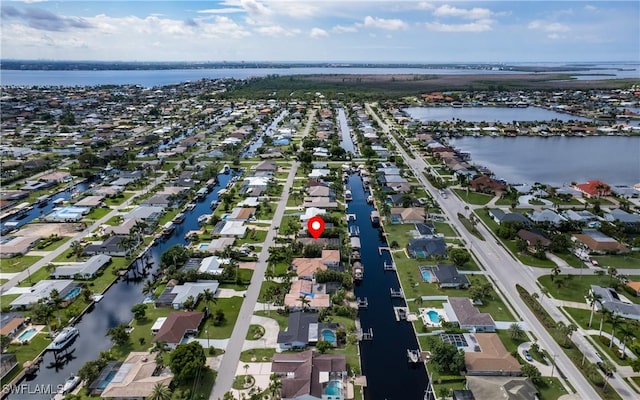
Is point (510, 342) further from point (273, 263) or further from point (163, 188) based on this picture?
point (163, 188)

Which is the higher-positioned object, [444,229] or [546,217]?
[546,217]

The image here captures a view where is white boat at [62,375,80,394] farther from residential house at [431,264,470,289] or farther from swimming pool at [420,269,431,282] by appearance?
residential house at [431,264,470,289]

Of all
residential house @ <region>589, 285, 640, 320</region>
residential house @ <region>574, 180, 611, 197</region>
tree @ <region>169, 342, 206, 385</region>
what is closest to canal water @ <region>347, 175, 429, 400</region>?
tree @ <region>169, 342, 206, 385</region>

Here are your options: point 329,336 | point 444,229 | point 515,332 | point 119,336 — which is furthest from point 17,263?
point 515,332

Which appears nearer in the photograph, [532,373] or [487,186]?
[532,373]

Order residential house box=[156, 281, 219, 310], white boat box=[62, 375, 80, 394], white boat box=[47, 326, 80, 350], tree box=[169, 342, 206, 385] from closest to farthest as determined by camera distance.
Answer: tree box=[169, 342, 206, 385]
white boat box=[62, 375, 80, 394]
white boat box=[47, 326, 80, 350]
residential house box=[156, 281, 219, 310]

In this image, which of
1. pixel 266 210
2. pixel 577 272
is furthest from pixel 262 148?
pixel 577 272

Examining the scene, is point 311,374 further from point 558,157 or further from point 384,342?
point 558,157

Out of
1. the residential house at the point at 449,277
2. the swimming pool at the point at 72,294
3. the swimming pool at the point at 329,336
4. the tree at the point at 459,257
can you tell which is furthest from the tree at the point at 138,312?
the tree at the point at 459,257
